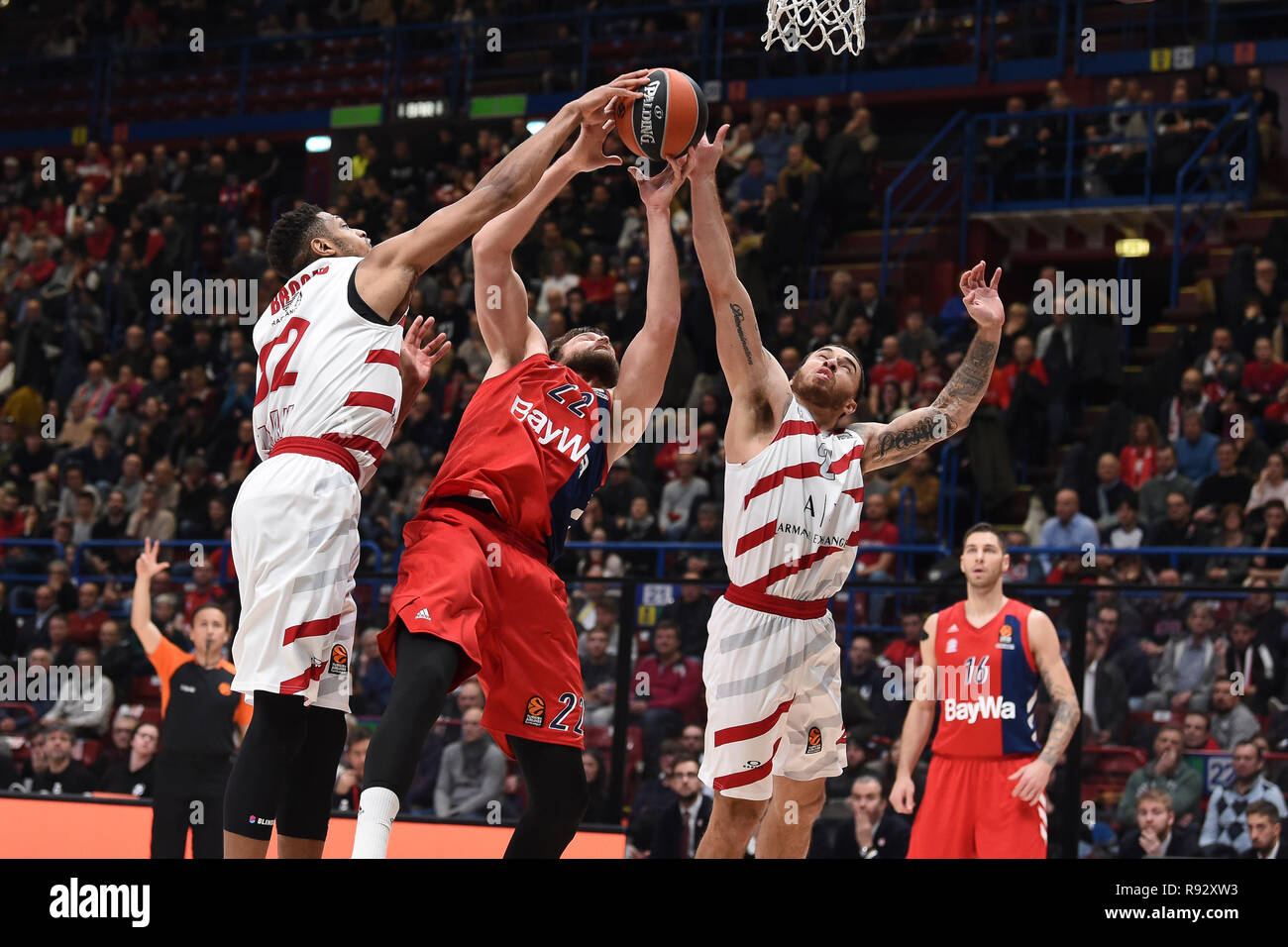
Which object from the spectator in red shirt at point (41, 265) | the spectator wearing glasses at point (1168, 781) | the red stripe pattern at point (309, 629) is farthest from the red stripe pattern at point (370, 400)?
the spectator in red shirt at point (41, 265)

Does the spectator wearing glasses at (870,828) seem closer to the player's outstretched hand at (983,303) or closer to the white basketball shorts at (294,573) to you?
the player's outstretched hand at (983,303)

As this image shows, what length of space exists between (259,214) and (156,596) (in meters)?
8.15

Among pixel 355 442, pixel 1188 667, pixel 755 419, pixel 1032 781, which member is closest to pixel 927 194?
pixel 1188 667

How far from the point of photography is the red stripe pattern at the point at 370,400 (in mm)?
4480

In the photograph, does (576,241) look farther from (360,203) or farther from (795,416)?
(795,416)

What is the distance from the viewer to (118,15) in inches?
854

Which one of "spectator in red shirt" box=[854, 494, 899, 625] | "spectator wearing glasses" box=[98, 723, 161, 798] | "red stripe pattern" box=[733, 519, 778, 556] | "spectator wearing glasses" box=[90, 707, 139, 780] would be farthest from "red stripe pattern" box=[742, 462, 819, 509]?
"spectator wearing glasses" box=[90, 707, 139, 780]

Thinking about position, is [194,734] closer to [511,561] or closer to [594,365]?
[594,365]

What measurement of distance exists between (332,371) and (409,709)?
106cm

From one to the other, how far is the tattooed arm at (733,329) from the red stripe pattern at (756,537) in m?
0.30

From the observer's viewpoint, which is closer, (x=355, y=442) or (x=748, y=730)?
(x=355, y=442)

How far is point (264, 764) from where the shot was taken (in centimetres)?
424

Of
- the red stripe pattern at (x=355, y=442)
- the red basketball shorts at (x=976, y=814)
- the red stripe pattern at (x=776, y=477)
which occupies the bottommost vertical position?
the red basketball shorts at (x=976, y=814)
